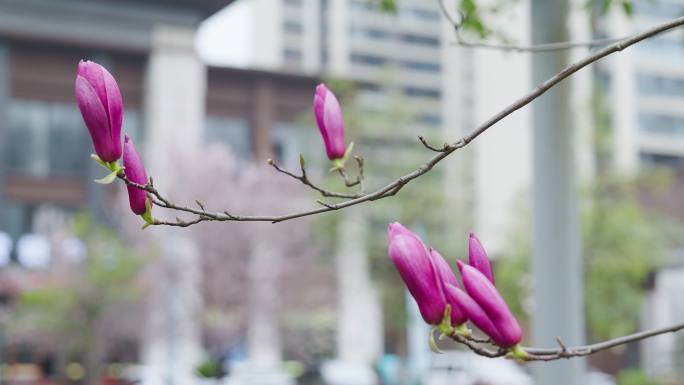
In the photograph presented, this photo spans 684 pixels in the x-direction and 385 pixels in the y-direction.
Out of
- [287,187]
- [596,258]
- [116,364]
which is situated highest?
[287,187]

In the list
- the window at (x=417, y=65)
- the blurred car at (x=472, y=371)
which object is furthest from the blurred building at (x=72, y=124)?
the window at (x=417, y=65)

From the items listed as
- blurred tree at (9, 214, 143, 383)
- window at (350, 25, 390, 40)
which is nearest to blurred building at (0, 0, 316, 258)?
blurred tree at (9, 214, 143, 383)

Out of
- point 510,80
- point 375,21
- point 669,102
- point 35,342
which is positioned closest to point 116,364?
point 35,342

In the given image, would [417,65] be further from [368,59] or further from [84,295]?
[84,295]

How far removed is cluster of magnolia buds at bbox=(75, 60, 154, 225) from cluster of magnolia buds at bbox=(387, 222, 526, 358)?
1.01ft

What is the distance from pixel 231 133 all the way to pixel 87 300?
7923 millimetres

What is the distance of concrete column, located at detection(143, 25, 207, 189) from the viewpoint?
2105 centimetres

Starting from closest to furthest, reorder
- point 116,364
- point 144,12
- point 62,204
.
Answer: point 144,12 < point 62,204 < point 116,364

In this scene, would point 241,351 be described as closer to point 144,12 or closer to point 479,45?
point 144,12

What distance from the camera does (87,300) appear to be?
1817 cm

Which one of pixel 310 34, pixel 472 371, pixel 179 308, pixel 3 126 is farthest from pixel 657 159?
pixel 3 126

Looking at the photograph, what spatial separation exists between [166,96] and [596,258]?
31.6ft

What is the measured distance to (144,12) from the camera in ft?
15.1

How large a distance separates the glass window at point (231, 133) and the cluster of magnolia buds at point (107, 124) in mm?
23179
